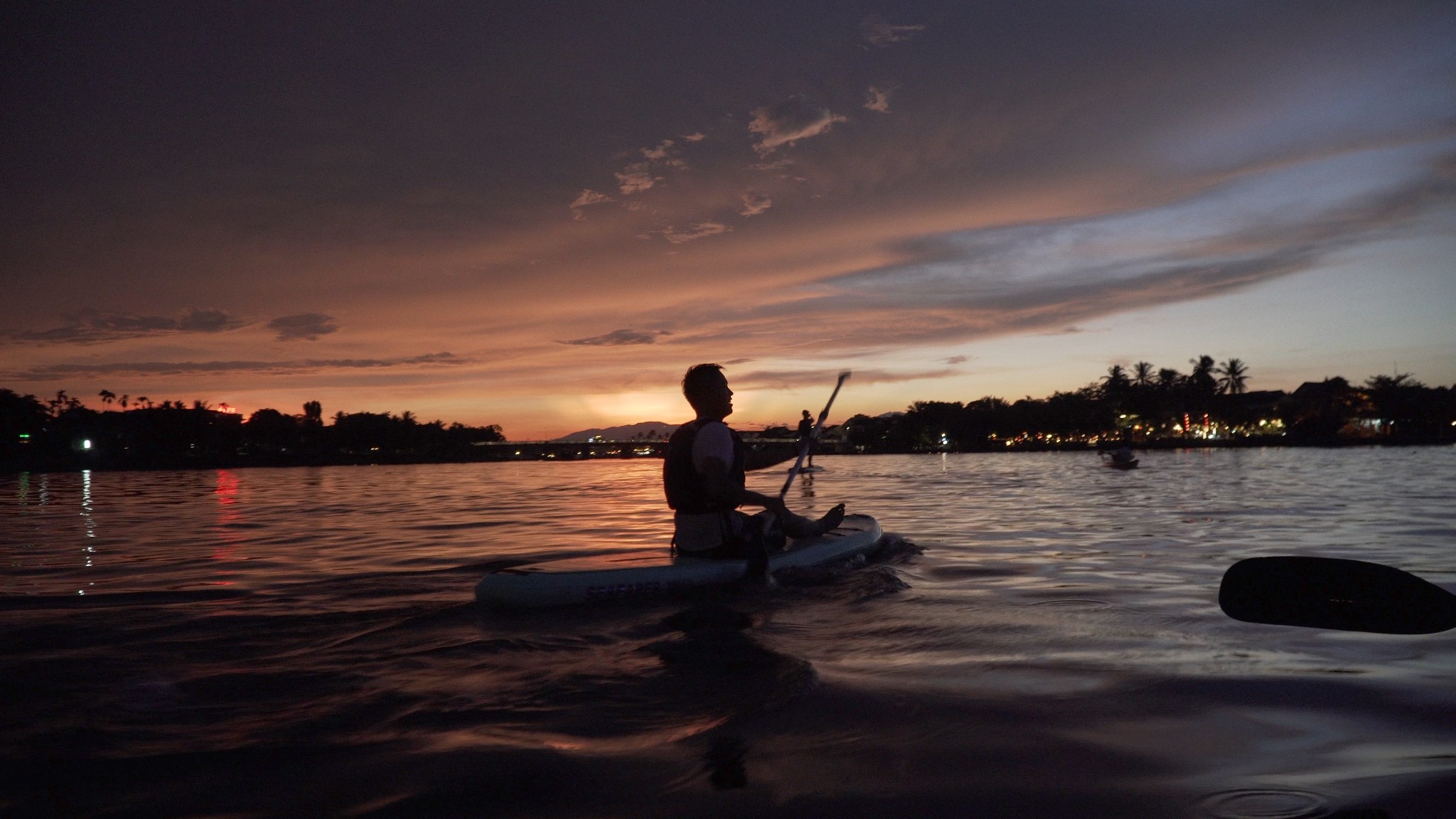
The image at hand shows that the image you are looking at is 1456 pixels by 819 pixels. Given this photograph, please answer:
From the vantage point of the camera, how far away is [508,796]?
2.89m

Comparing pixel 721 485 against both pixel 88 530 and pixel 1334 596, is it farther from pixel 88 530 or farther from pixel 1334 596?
pixel 88 530

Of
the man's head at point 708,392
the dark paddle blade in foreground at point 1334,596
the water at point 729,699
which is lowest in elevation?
the water at point 729,699

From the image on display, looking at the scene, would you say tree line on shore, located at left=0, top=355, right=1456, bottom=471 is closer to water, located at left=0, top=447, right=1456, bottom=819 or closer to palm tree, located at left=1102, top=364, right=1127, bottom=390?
palm tree, located at left=1102, top=364, right=1127, bottom=390

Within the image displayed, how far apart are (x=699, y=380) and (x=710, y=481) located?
0.94 m

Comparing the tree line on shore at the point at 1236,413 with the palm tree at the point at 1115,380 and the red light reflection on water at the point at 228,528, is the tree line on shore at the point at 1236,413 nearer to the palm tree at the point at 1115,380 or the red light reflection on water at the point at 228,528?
the palm tree at the point at 1115,380

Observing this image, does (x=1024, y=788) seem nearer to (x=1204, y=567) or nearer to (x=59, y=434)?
(x=1204, y=567)

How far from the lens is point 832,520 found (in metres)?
9.07

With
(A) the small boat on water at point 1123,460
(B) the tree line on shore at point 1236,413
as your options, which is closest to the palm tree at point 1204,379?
(B) the tree line on shore at point 1236,413

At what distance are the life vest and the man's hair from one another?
0.90 feet

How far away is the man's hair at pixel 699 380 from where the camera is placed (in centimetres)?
704

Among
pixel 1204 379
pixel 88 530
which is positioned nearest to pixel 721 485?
pixel 88 530

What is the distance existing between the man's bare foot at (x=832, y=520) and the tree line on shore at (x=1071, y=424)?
131m

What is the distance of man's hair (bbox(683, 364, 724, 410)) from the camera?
7043 millimetres

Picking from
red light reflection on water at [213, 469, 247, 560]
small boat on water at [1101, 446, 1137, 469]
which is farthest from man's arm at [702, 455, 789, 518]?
small boat on water at [1101, 446, 1137, 469]
